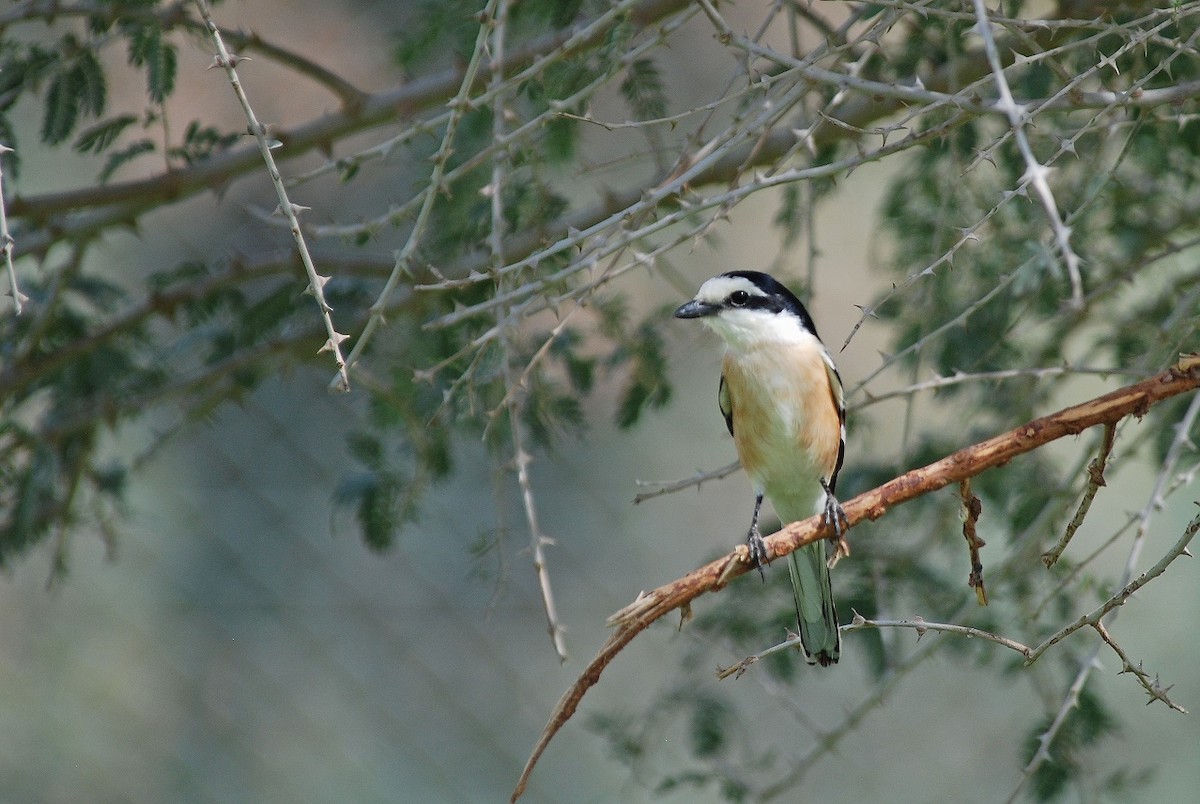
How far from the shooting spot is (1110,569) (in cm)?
622

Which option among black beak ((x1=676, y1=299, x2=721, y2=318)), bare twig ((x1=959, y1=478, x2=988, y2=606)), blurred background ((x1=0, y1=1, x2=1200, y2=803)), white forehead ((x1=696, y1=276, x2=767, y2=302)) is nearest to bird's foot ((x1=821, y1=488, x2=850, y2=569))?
bare twig ((x1=959, y1=478, x2=988, y2=606))

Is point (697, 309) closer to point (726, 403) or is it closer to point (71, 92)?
point (726, 403)

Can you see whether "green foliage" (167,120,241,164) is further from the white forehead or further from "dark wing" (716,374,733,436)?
"dark wing" (716,374,733,436)

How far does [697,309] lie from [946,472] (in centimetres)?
131

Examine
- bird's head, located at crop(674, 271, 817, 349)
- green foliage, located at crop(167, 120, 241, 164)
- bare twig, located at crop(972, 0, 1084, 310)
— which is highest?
green foliage, located at crop(167, 120, 241, 164)

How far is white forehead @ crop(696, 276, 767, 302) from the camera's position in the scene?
336 centimetres

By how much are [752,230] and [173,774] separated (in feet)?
12.9

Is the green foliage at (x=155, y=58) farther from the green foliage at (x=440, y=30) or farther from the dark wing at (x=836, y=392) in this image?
the dark wing at (x=836, y=392)

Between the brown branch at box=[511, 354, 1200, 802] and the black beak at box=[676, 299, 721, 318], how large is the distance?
118cm

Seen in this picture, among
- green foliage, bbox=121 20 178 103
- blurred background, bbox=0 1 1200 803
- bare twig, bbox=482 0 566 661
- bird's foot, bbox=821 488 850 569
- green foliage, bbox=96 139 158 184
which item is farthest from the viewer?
blurred background, bbox=0 1 1200 803

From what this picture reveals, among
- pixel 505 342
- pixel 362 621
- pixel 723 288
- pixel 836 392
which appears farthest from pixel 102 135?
pixel 362 621

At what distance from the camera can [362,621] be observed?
612 cm

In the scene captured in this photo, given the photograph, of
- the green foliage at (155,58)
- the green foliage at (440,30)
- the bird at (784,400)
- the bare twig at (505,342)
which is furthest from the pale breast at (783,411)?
the green foliage at (155,58)

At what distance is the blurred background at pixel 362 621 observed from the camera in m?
6.00
